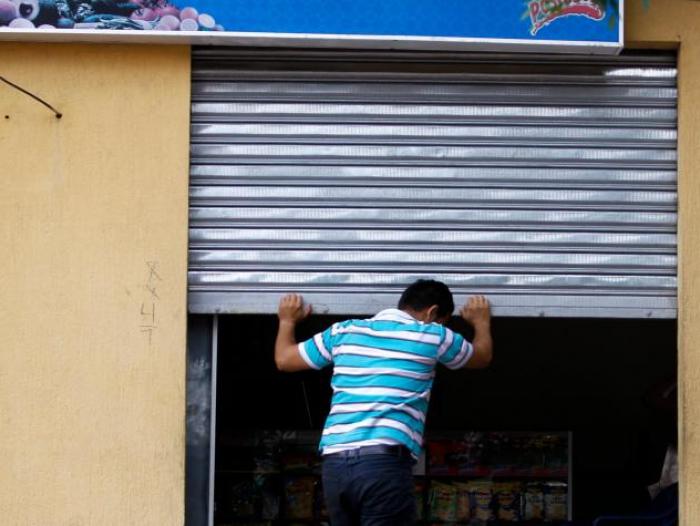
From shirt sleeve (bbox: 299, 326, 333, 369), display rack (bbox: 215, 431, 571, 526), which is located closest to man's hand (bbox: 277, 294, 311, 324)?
shirt sleeve (bbox: 299, 326, 333, 369)

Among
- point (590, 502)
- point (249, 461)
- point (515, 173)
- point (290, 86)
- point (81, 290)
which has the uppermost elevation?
point (290, 86)

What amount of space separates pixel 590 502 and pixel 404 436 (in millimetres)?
6817

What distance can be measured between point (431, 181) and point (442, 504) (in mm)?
2563

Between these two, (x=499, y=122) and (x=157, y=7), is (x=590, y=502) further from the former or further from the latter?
(x=157, y=7)

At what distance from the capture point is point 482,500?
7.71 m

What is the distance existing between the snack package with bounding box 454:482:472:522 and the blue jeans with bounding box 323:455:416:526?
8.24 ft

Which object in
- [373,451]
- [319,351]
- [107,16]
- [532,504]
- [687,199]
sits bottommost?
[532,504]

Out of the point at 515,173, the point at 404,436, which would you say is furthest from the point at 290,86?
the point at 404,436

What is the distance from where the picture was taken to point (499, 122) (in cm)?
601

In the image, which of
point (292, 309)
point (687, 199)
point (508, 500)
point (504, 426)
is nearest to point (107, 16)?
point (292, 309)

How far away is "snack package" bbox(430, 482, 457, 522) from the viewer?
25.1 ft

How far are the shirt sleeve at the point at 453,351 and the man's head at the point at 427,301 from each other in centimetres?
9

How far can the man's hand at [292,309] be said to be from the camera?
5766 mm

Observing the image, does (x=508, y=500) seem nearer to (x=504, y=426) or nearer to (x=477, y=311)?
(x=477, y=311)
